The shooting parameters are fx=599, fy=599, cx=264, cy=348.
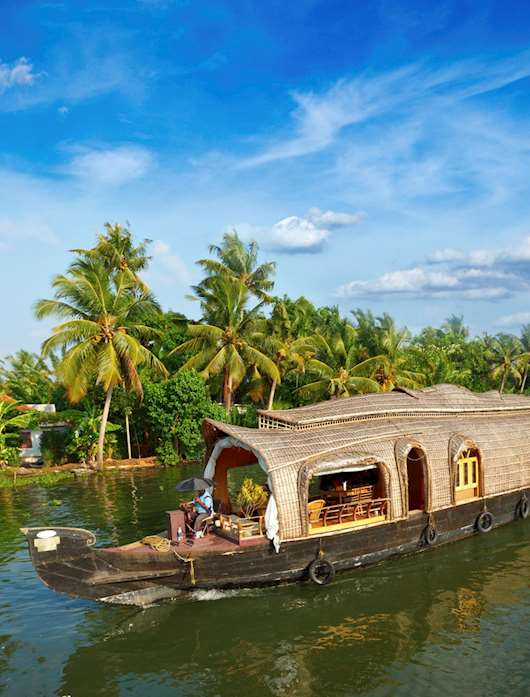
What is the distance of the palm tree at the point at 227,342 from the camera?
22750 mm

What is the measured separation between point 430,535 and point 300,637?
12.2 feet

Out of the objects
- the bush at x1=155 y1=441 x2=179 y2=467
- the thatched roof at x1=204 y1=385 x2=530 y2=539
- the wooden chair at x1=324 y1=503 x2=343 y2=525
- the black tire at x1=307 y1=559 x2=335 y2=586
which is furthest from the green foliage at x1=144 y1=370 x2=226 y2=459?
the black tire at x1=307 y1=559 x2=335 y2=586

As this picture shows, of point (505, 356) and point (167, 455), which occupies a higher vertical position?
point (505, 356)

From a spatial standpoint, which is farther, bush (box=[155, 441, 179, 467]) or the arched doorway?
bush (box=[155, 441, 179, 467])

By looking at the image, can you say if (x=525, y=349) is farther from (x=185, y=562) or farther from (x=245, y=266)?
(x=185, y=562)

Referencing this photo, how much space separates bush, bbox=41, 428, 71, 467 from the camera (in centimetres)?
2262

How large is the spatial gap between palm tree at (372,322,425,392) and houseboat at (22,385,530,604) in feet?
37.5

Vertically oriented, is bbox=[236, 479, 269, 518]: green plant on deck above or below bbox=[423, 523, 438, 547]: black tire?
above

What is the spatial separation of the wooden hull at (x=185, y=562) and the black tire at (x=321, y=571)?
9cm

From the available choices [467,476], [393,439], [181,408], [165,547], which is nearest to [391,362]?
[181,408]

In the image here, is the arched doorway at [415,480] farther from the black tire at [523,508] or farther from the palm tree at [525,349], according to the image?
the palm tree at [525,349]

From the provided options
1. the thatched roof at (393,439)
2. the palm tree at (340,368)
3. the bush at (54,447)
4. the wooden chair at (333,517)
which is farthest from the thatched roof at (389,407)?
the bush at (54,447)

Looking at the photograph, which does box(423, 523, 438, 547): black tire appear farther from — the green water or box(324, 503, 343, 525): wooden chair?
box(324, 503, 343, 525): wooden chair

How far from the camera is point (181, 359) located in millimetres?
25328
